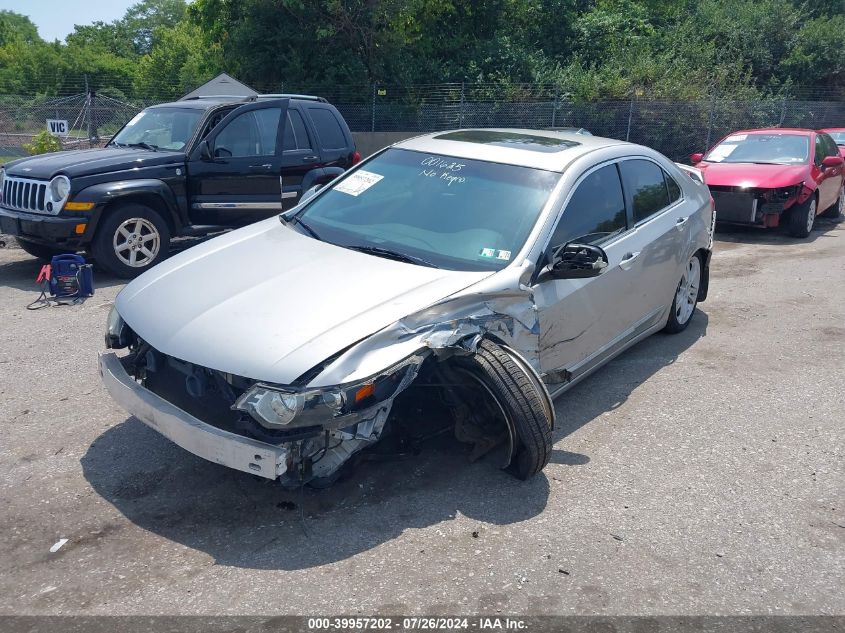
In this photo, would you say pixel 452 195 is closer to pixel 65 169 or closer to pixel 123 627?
pixel 123 627

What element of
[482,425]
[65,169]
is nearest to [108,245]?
[65,169]

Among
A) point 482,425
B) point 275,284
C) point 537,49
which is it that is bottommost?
point 482,425

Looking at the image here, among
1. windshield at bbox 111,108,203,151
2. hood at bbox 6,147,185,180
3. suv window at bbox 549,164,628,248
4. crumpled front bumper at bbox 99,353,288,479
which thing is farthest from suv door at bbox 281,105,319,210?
crumpled front bumper at bbox 99,353,288,479

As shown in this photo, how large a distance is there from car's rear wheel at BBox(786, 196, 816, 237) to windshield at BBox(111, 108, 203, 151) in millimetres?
8316

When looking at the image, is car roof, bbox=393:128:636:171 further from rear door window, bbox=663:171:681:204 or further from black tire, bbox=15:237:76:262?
black tire, bbox=15:237:76:262

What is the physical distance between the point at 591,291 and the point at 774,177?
764 centimetres

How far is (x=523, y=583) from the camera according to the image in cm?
337

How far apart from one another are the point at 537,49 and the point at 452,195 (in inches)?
904

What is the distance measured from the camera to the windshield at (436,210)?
179 inches

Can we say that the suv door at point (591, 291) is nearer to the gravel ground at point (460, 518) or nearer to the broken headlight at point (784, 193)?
the gravel ground at point (460, 518)

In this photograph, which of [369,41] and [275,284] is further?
[369,41]

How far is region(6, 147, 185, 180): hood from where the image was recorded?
7918mm

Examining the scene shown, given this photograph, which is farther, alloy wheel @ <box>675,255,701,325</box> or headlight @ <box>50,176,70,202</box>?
headlight @ <box>50,176,70,202</box>

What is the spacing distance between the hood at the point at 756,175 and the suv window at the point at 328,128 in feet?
17.2
